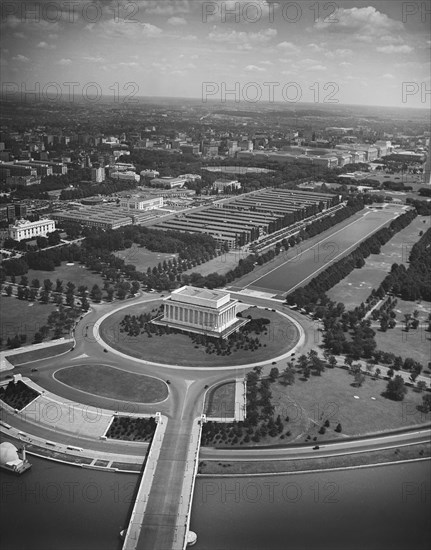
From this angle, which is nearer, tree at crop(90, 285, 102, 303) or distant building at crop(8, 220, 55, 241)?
tree at crop(90, 285, 102, 303)

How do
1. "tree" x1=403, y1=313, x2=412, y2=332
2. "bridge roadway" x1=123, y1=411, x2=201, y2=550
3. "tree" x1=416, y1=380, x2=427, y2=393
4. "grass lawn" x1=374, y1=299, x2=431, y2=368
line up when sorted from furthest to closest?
1. "tree" x1=403, y1=313, x2=412, y2=332
2. "grass lawn" x1=374, y1=299, x2=431, y2=368
3. "tree" x1=416, y1=380, x2=427, y2=393
4. "bridge roadway" x1=123, y1=411, x2=201, y2=550

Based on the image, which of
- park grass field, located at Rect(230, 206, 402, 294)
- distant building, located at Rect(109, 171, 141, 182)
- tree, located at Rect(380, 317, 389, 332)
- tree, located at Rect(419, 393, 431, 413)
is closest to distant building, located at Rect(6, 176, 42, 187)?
distant building, located at Rect(109, 171, 141, 182)

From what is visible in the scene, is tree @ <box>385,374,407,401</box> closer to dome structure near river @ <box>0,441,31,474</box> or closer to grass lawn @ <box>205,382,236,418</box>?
grass lawn @ <box>205,382,236,418</box>

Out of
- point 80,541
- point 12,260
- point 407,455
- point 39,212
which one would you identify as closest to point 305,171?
point 39,212

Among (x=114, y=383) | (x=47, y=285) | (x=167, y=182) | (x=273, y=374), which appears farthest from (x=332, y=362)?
(x=167, y=182)

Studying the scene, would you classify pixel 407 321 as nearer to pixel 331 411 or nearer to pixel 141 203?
pixel 331 411

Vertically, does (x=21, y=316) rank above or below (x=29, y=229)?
below

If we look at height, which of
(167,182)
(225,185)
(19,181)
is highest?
(19,181)
